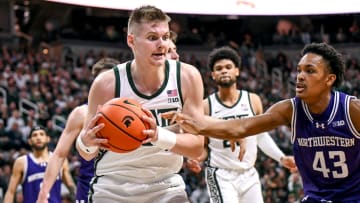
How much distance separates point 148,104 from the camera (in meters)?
4.21

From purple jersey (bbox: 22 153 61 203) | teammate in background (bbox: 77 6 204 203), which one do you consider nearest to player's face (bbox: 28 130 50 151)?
purple jersey (bbox: 22 153 61 203)

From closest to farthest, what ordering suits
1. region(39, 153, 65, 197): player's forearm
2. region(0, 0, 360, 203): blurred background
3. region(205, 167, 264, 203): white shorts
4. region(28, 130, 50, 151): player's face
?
region(39, 153, 65, 197): player's forearm → region(205, 167, 264, 203): white shorts → region(28, 130, 50, 151): player's face → region(0, 0, 360, 203): blurred background

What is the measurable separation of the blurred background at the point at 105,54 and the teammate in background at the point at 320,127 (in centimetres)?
797

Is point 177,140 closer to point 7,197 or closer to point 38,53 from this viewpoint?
point 7,197

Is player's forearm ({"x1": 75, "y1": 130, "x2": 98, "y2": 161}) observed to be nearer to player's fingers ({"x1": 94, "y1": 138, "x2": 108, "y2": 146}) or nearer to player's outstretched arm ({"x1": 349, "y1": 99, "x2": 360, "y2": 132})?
player's fingers ({"x1": 94, "y1": 138, "x2": 108, "y2": 146})

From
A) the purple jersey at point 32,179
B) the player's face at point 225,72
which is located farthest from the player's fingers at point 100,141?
the purple jersey at point 32,179

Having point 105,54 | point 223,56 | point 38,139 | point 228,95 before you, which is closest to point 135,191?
point 228,95

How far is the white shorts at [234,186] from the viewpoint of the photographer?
6.72 meters

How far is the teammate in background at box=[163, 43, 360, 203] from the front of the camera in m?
4.45

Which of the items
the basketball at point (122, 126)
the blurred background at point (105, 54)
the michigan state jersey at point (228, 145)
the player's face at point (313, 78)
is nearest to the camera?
the basketball at point (122, 126)

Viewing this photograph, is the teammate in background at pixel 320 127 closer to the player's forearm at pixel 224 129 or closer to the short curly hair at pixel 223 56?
the player's forearm at pixel 224 129

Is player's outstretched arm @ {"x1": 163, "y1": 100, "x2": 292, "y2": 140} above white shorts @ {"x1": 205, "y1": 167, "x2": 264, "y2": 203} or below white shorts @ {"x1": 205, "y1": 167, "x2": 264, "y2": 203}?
above

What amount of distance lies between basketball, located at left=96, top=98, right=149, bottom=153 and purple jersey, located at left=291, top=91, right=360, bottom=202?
1.25 meters

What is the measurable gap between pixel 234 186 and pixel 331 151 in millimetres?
2415
